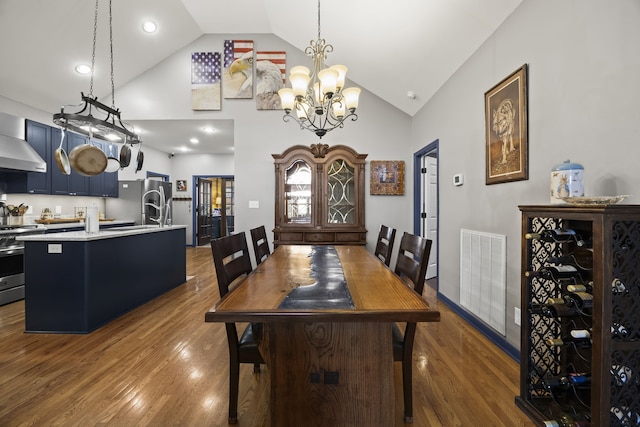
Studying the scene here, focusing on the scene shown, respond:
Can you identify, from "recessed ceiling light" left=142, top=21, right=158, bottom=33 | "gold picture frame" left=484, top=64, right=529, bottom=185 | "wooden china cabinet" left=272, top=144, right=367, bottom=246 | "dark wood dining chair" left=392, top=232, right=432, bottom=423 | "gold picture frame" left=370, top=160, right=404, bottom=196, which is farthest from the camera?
"gold picture frame" left=370, top=160, right=404, bottom=196

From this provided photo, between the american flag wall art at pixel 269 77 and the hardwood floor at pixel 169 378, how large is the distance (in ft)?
10.8

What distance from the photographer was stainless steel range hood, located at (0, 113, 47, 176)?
3434 mm

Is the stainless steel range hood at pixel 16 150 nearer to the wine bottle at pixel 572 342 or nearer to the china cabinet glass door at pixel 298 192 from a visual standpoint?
the china cabinet glass door at pixel 298 192

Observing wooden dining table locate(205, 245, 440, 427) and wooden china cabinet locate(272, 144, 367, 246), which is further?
wooden china cabinet locate(272, 144, 367, 246)

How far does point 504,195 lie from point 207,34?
4783 mm

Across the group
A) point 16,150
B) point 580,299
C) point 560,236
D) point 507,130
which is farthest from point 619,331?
point 16,150

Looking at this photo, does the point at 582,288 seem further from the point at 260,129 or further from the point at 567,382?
the point at 260,129

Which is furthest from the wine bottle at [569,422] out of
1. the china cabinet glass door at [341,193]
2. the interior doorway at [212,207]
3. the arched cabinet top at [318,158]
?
the interior doorway at [212,207]

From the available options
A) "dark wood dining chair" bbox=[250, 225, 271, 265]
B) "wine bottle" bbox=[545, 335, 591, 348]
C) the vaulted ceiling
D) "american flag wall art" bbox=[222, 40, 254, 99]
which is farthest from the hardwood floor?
"american flag wall art" bbox=[222, 40, 254, 99]

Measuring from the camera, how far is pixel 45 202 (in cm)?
441

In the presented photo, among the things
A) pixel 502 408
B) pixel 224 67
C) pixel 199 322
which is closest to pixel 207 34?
pixel 224 67

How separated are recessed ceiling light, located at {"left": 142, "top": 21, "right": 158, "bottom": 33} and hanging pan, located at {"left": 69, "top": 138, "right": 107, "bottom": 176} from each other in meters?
2.11

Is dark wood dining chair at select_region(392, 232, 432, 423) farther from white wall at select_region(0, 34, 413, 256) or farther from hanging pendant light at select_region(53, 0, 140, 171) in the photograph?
white wall at select_region(0, 34, 413, 256)

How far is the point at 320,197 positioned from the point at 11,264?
3823 millimetres
